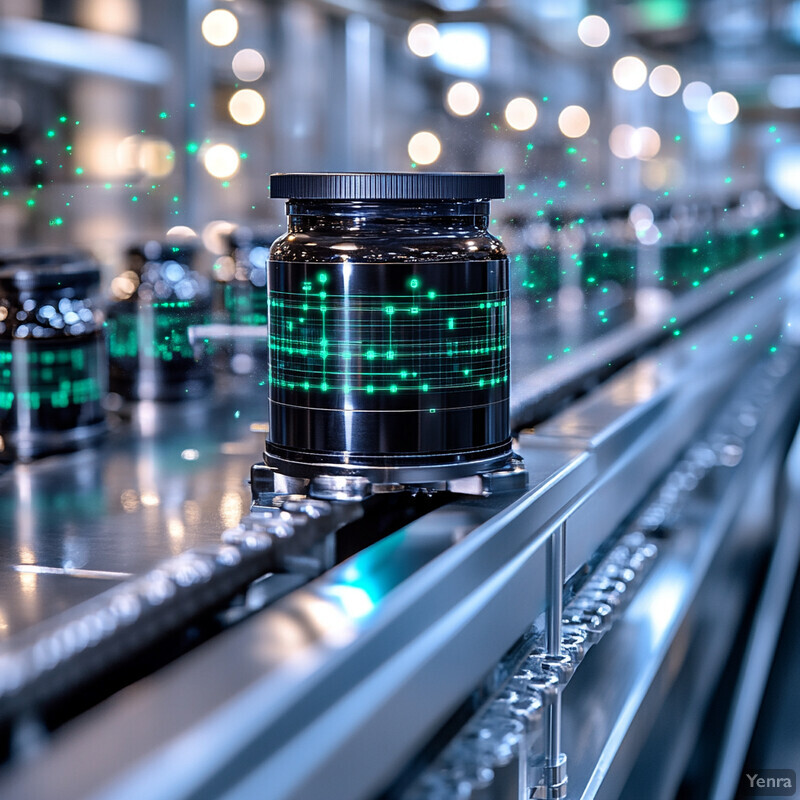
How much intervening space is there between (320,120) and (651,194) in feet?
3.42

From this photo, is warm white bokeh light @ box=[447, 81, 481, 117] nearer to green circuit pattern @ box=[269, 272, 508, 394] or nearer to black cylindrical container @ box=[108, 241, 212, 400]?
black cylindrical container @ box=[108, 241, 212, 400]

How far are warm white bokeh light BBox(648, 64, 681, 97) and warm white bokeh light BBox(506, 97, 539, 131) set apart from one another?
2126 millimetres

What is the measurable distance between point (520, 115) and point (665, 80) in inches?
95.3

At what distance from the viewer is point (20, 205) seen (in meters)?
1.38

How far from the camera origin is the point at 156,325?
3.76ft

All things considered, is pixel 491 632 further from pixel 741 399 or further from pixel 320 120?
pixel 320 120

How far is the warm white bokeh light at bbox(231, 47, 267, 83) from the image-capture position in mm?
3106

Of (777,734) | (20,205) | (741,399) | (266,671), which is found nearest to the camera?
(266,671)

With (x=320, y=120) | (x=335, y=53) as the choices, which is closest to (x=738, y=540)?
(x=320, y=120)

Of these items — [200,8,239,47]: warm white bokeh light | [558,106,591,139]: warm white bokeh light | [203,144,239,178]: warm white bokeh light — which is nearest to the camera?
[203,144,239,178]: warm white bokeh light

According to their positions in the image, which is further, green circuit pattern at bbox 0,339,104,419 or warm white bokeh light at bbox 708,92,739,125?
warm white bokeh light at bbox 708,92,739,125

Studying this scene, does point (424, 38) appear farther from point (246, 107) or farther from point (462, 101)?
point (462, 101)

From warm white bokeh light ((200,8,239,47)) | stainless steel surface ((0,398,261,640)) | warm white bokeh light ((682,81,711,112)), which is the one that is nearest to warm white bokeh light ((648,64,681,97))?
warm white bokeh light ((682,81,711,112))

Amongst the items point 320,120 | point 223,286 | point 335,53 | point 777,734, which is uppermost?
point 335,53
